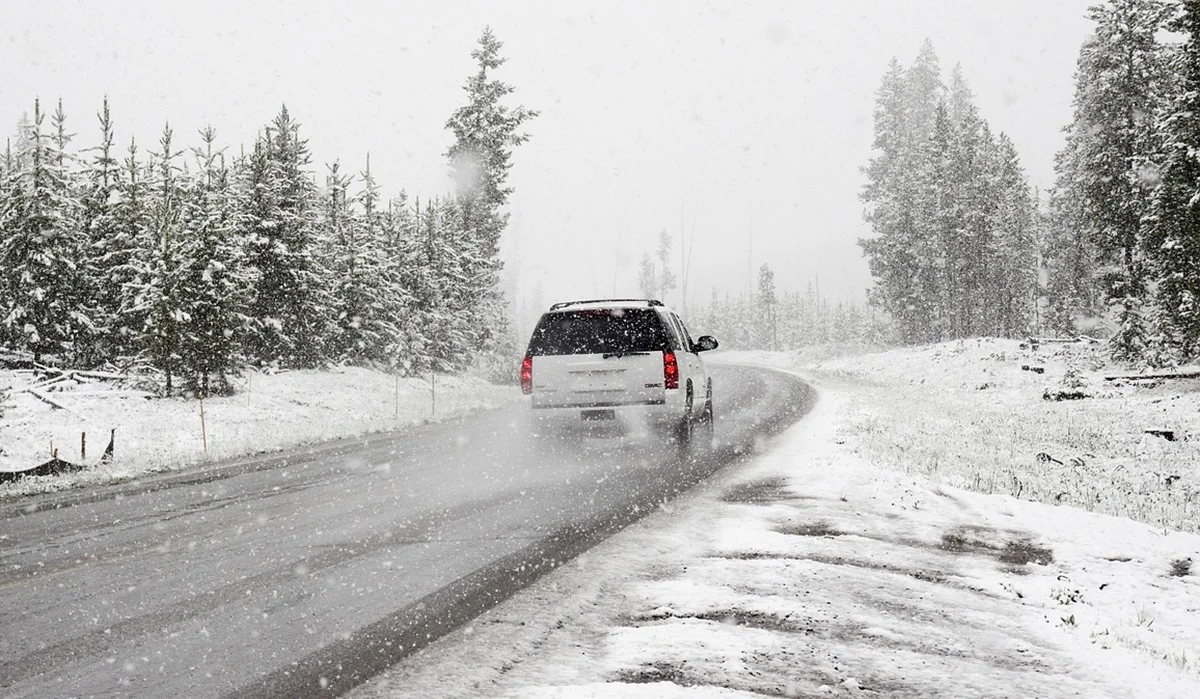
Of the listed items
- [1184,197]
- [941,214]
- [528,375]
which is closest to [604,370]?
[528,375]

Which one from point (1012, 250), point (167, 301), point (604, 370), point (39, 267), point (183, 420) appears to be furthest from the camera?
point (1012, 250)

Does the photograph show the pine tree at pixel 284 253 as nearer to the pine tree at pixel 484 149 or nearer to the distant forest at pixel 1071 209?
the pine tree at pixel 484 149

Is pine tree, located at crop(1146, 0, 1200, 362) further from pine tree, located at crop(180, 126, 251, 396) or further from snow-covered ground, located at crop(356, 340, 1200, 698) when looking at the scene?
pine tree, located at crop(180, 126, 251, 396)

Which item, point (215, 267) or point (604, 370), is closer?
point (604, 370)

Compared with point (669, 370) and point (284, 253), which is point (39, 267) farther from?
point (669, 370)

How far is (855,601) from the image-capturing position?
4.52 meters

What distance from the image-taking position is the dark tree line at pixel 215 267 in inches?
758

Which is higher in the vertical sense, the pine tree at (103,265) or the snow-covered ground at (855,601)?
the pine tree at (103,265)

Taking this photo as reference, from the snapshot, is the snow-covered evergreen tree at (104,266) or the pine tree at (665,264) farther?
the pine tree at (665,264)

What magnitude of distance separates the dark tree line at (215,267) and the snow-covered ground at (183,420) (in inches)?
56.4

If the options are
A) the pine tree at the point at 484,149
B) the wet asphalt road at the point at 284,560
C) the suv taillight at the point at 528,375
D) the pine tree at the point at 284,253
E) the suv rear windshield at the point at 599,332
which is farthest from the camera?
the pine tree at the point at 484,149

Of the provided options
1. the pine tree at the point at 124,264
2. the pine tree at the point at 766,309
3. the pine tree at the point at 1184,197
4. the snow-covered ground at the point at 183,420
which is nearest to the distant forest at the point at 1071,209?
the pine tree at the point at 1184,197

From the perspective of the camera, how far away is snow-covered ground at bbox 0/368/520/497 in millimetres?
12188

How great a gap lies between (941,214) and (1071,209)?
Result: 305 inches
